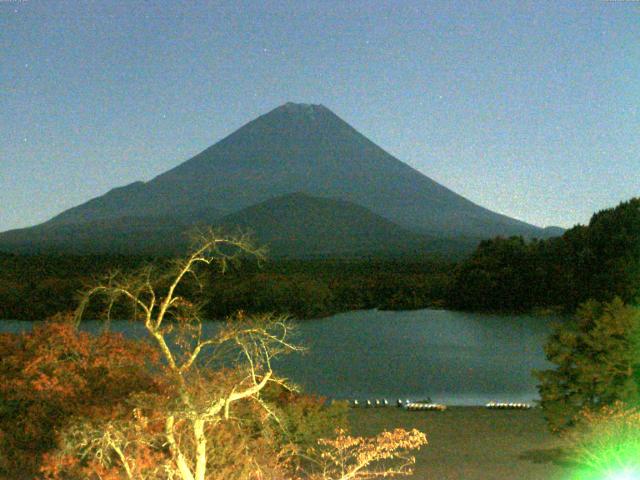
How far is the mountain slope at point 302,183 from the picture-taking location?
2564 inches

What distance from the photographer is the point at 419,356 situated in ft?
60.8

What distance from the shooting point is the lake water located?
14.8 metres

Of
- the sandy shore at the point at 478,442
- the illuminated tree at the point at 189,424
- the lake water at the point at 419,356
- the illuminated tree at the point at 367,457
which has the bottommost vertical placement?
the lake water at the point at 419,356

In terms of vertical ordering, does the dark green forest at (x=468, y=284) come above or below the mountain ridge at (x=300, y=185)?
below

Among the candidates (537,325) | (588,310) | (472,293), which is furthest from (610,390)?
(472,293)

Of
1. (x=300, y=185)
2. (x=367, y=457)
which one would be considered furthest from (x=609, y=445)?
(x=300, y=185)

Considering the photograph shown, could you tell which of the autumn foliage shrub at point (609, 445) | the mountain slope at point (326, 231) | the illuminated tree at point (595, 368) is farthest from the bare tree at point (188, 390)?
the mountain slope at point (326, 231)

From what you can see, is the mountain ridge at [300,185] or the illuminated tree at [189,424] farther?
the mountain ridge at [300,185]

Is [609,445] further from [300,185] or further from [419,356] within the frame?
[300,185]

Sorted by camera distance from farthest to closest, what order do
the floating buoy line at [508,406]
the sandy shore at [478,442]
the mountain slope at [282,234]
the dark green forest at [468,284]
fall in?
the mountain slope at [282,234], the dark green forest at [468,284], the floating buoy line at [508,406], the sandy shore at [478,442]

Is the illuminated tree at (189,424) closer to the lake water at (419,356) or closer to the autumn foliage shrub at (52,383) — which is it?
the autumn foliage shrub at (52,383)

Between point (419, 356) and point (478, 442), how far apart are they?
957cm

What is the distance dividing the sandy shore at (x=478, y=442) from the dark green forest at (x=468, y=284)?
38.6 feet

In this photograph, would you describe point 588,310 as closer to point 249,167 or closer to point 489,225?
point 489,225
